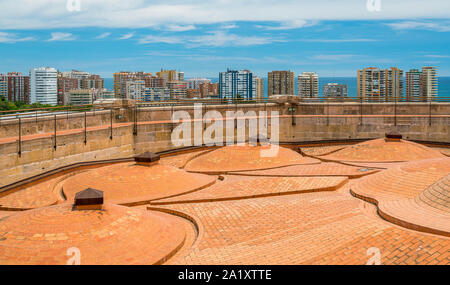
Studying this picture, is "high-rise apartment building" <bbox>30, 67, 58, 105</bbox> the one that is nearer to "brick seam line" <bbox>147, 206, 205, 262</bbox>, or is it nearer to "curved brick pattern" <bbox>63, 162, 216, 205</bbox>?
"curved brick pattern" <bbox>63, 162, 216, 205</bbox>

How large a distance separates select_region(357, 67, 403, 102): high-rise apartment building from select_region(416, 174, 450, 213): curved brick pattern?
151ft

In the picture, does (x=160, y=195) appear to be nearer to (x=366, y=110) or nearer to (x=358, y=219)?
(x=358, y=219)

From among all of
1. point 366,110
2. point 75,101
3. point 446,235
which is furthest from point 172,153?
point 75,101

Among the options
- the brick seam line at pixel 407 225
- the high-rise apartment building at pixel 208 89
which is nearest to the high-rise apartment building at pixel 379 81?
the high-rise apartment building at pixel 208 89

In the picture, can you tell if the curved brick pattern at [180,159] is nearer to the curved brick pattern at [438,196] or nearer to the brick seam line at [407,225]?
the brick seam line at [407,225]

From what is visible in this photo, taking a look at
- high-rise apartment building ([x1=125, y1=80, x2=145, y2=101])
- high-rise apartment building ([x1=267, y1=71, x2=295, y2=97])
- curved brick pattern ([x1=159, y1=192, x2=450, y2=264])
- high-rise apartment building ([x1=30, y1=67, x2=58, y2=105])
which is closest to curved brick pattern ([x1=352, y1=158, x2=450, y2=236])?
curved brick pattern ([x1=159, y1=192, x2=450, y2=264])

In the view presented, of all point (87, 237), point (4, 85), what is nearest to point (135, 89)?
point (4, 85)

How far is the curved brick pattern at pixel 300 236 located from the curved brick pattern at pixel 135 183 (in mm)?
2526

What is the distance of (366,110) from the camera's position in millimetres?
34344

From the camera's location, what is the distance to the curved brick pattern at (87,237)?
1151 cm

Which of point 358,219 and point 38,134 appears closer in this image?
point 358,219

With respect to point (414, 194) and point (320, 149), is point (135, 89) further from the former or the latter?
point (414, 194)
